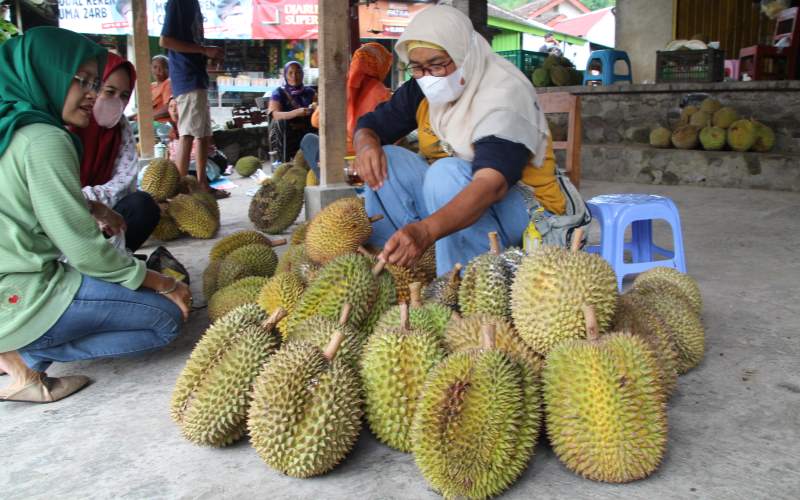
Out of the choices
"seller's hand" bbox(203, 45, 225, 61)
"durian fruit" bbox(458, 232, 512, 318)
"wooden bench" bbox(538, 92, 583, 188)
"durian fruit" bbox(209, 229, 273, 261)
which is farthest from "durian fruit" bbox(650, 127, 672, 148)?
"durian fruit" bbox(458, 232, 512, 318)

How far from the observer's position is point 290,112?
8047 mm

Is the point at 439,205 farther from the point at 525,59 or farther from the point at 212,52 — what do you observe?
the point at 525,59

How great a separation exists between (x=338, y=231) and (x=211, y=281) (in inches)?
29.1

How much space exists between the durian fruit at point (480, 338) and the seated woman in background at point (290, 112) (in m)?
6.77

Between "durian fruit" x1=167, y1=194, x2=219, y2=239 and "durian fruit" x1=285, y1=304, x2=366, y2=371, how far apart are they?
8.65 ft

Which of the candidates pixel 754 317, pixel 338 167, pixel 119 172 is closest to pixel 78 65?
pixel 119 172

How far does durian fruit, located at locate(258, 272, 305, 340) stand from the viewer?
2.16 meters

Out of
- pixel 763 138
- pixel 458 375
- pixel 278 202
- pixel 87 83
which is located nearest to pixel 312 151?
pixel 278 202

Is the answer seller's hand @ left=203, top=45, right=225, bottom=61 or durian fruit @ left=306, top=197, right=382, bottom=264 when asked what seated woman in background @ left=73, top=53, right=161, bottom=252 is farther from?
seller's hand @ left=203, top=45, right=225, bottom=61

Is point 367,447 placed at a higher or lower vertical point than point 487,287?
lower

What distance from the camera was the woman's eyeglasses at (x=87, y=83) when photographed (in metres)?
2.09

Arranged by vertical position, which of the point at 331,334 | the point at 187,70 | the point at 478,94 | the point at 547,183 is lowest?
the point at 331,334

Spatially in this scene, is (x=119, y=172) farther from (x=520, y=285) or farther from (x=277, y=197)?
(x=520, y=285)

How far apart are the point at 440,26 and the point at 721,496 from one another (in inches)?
65.4
